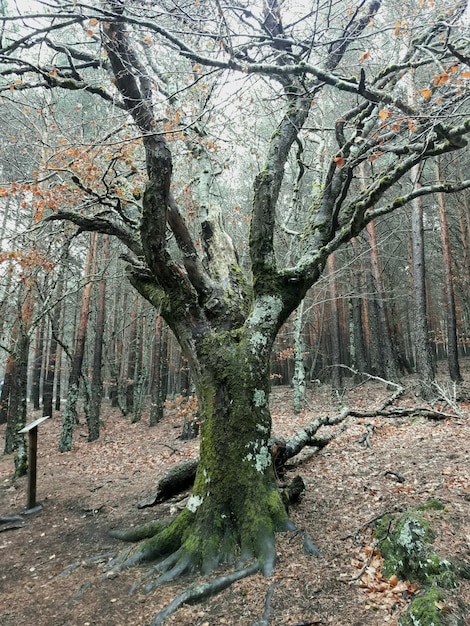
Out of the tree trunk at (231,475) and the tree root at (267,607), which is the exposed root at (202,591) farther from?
the tree root at (267,607)

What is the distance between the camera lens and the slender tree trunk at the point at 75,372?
38.1 ft

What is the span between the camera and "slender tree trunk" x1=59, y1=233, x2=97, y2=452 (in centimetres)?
1162

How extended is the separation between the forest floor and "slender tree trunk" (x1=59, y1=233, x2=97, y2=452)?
7.96ft

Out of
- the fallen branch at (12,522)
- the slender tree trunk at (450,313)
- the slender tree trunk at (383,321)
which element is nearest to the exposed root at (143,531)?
the fallen branch at (12,522)

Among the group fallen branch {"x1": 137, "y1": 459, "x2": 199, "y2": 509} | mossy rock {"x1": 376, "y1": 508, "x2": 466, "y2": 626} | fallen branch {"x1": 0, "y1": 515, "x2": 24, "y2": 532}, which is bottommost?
fallen branch {"x1": 0, "y1": 515, "x2": 24, "y2": 532}

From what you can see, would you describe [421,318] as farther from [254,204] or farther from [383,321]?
[254,204]

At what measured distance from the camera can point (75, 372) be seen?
12219mm

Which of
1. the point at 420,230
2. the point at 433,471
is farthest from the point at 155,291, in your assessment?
the point at 420,230

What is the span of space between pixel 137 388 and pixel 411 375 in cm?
1276

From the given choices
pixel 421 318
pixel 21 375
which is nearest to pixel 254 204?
pixel 21 375

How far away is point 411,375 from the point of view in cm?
1778

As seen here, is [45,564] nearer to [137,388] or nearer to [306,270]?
[306,270]

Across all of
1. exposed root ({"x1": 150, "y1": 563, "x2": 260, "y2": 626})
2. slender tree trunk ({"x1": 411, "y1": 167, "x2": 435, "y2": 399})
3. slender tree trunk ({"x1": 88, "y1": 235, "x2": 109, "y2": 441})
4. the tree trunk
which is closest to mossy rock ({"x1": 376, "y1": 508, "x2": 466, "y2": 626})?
the tree trunk

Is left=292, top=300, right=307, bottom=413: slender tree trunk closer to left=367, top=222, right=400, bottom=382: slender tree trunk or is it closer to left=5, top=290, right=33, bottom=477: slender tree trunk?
left=367, top=222, right=400, bottom=382: slender tree trunk
